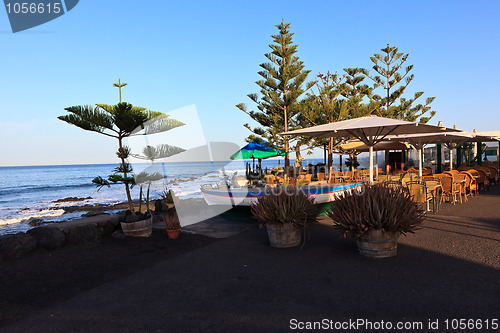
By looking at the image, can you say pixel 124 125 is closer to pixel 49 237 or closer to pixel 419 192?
pixel 49 237

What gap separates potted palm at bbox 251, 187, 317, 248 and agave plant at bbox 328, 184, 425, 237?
0.63 meters

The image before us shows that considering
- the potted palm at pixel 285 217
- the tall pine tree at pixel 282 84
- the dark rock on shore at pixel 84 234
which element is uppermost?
the tall pine tree at pixel 282 84

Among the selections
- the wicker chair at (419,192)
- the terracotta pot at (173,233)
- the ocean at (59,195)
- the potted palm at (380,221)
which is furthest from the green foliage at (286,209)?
the wicker chair at (419,192)

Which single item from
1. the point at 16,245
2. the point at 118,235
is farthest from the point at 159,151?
the point at 16,245

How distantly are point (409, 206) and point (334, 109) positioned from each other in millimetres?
13863

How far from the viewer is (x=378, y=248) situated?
13.7ft

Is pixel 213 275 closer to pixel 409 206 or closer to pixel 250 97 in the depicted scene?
pixel 409 206

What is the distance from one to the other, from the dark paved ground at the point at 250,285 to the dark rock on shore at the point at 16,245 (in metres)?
0.20

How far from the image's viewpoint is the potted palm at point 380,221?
4164 mm

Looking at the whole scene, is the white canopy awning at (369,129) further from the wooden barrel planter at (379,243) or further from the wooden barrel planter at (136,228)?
the wooden barrel planter at (136,228)

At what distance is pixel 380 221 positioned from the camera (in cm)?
415

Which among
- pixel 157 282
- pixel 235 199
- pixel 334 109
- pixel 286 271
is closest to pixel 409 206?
pixel 286 271

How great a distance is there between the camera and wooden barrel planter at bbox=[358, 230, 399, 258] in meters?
4.18

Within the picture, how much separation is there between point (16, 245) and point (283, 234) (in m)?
4.11
